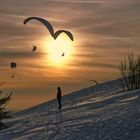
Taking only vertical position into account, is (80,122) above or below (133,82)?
below

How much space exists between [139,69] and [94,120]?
90.6ft

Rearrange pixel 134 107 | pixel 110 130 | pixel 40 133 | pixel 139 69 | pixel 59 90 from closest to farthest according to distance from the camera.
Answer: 1. pixel 110 130
2. pixel 40 133
3. pixel 134 107
4. pixel 59 90
5. pixel 139 69

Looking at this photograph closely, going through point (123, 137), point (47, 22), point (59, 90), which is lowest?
point (123, 137)

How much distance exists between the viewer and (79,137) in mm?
23688

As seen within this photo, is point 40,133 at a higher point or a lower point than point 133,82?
lower

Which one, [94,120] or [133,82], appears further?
[133,82]

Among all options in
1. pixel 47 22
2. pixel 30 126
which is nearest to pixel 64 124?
pixel 30 126

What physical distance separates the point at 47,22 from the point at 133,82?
29.3m

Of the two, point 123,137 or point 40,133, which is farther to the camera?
point 40,133

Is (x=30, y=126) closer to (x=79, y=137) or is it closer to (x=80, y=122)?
(x=80, y=122)

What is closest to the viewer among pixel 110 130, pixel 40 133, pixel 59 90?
pixel 110 130

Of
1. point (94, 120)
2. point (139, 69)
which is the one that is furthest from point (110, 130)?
point (139, 69)

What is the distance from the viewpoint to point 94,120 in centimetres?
2725

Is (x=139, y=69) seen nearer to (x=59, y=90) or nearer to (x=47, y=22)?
(x=59, y=90)
